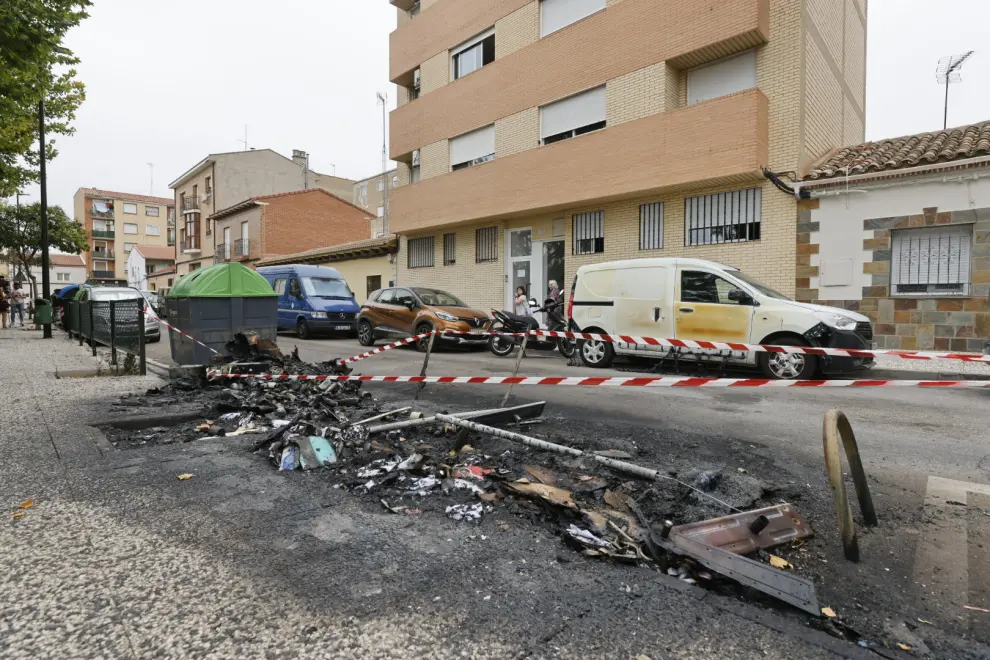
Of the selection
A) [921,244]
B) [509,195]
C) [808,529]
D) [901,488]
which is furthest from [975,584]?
[509,195]

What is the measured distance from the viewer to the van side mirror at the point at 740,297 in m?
9.32

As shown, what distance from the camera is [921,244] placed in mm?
11148

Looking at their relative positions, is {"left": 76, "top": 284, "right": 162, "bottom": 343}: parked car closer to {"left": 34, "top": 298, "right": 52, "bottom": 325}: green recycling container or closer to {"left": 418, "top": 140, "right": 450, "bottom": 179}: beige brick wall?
{"left": 34, "top": 298, "right": 52, "bottom": 325}: green recycling container

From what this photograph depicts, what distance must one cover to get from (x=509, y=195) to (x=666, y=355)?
8750 millimetres

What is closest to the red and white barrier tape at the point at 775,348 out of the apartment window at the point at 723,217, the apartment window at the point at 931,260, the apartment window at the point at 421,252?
the apartment window at the point at 931,260

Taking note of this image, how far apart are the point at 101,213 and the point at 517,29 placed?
77.6 meters

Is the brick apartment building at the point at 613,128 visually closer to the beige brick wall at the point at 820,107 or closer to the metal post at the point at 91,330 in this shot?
the beige brick wall at the point at 820,107

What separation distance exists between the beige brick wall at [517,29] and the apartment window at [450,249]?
6.05m

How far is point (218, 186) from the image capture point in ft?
125

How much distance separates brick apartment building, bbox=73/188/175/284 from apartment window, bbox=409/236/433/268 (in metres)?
63.8

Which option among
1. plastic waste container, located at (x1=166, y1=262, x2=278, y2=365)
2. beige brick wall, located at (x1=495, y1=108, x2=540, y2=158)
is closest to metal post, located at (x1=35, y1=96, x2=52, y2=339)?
plastic waste container, located at (x1=166, y1=262, x2=278, y2=365)

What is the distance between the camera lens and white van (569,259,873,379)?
8742 mm

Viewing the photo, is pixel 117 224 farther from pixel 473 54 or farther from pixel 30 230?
pixel 473 54

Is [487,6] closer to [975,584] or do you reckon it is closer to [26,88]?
[26,88]
